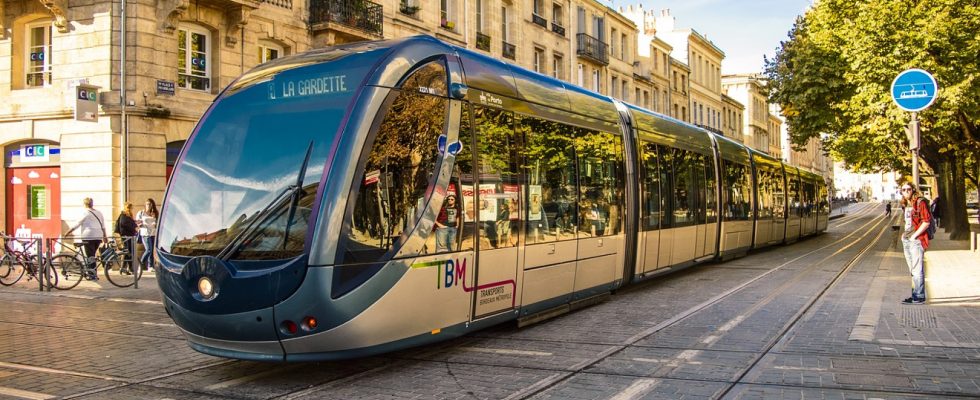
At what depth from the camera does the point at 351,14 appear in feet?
73.8

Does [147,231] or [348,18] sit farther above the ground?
[348,18]

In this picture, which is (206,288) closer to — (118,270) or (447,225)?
(447,225)

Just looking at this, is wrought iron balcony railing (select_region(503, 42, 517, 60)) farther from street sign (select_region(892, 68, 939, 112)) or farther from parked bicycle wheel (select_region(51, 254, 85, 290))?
street sign (select_region(892, 68, 939, 112))

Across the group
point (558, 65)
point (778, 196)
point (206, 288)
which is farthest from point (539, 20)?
point (206, 288)

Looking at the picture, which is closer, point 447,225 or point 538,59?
point 447,225

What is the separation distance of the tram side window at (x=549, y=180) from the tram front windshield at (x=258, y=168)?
2.65m

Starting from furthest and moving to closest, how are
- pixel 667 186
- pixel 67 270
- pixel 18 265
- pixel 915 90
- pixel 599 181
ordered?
pixel 18 265 < pixel 67 270 < pixel 667 186 < pixel 915 90 < pixel 599 181

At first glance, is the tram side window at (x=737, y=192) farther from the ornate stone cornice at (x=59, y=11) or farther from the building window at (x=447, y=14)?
the ornate stone cornice at (x=59, y=11)

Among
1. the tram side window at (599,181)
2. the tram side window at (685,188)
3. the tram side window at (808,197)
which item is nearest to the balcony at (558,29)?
the tram side window at (808,197)

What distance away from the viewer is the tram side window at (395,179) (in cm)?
622

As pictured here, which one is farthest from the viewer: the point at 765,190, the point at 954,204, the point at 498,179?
the point at 954,204

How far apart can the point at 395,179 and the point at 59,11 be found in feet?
48.5

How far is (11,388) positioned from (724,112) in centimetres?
6611

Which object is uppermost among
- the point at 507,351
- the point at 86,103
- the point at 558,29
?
the point at 558,29
